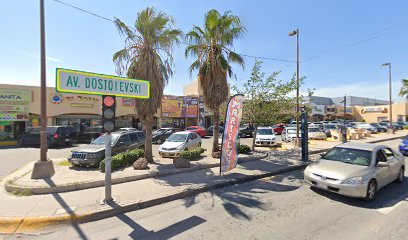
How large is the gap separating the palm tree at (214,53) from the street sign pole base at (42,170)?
7540 mm

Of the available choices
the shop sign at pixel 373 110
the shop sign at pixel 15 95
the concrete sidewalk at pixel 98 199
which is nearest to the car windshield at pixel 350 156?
the concrete sidewalk at pixel 98 199

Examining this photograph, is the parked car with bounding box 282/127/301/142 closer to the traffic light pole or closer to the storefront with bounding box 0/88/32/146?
the traffic light pole

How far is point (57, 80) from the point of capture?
4.62 meters

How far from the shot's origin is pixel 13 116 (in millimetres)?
21312

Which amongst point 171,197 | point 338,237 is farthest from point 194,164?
point 338,237

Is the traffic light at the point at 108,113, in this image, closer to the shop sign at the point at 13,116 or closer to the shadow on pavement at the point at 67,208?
the shadow on pavement at the point at 67,208

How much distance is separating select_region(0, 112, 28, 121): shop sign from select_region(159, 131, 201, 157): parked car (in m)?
17.4

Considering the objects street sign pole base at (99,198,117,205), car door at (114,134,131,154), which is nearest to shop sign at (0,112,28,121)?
car door at (114,134,131,154)

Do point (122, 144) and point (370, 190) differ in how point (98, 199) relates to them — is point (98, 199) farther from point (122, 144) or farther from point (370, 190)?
point (370, 190)

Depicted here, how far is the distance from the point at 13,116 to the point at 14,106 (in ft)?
3.20

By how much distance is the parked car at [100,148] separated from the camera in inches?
367

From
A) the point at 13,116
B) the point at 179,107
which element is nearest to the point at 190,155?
the point at 13,116

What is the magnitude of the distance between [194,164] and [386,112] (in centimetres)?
6608

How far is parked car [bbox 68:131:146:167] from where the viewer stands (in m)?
9.33
